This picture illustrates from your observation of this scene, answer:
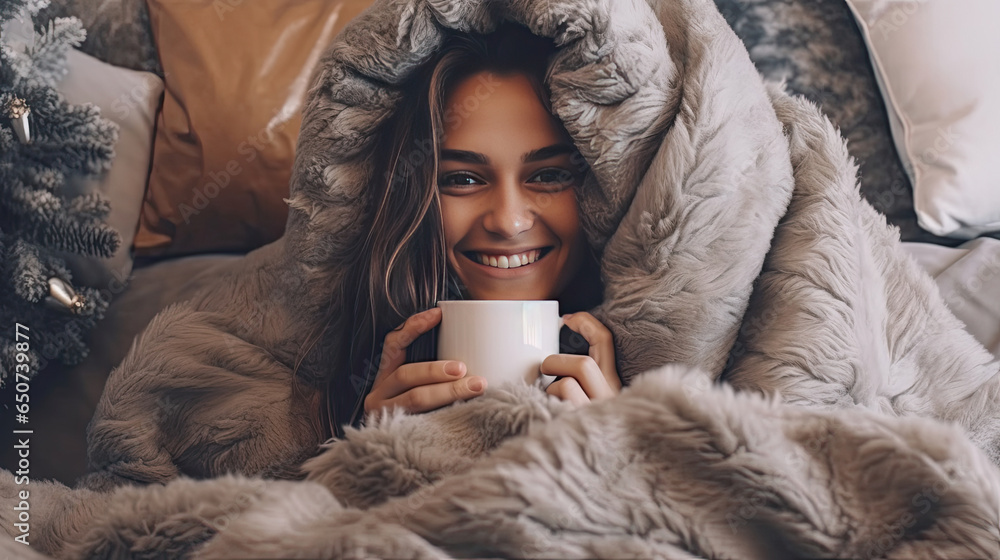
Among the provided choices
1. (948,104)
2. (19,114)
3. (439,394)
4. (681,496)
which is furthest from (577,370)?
(19,114)

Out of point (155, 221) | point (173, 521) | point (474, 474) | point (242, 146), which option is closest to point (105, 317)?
point (155, 221)

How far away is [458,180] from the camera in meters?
0.93

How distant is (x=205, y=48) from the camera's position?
1.23 m

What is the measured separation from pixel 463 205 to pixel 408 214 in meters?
0.07

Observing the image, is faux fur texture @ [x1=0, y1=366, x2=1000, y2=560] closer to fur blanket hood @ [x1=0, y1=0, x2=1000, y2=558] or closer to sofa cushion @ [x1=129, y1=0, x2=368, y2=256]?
fur blanket hood @ [x1=0, y1=0, x2=1000, y2=558]

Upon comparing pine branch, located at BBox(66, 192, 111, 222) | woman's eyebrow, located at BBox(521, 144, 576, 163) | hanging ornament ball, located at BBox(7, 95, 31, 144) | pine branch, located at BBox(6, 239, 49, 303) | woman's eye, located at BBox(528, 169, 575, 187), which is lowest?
pine branch, located at BBox(6, 239, 49, 303)

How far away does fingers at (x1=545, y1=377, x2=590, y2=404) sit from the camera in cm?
→ 71

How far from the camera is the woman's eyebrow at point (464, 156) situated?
890mm

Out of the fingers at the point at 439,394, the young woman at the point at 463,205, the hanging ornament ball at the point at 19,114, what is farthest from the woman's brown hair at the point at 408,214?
the hanging ornament ball at the point at 19,114

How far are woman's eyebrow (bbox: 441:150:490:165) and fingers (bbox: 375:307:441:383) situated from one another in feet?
0.61

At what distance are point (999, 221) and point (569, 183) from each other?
26.9 inches

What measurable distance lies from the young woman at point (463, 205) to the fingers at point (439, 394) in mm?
86

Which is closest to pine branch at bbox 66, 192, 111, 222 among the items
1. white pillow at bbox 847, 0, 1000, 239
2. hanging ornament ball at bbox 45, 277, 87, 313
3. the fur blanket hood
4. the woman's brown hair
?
hanging ornament ball at bbox 45, 277, 87, 313

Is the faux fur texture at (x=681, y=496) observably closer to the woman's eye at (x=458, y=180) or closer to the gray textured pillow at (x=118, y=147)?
the woman's eye at (x=458, y=180)
